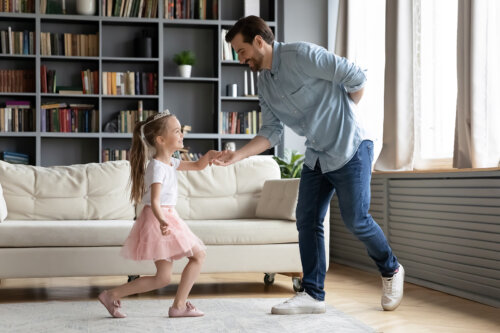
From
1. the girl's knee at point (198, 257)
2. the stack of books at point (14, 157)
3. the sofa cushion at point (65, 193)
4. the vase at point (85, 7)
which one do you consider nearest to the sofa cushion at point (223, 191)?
the sofa cushion at point (65, 193)

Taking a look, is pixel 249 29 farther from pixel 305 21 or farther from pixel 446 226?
pixel 305 21

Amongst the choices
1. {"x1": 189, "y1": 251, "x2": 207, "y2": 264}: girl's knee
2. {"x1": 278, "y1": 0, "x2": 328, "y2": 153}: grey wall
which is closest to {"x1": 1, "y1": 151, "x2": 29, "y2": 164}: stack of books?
{"x1": 278, "y1": 0, "x2": 328, "y2": 153}: grey wall

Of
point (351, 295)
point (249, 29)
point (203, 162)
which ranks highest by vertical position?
point (249, 29)

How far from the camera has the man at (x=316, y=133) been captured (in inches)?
106

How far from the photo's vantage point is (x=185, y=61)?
5.97m

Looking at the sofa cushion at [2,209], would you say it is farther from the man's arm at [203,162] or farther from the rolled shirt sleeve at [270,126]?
the rolled shirt sleeve at [270,126]

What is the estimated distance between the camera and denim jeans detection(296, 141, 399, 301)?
2756mm

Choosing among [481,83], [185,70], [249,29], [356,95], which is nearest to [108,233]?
[249,29]

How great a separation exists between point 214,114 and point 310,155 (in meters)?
3.35

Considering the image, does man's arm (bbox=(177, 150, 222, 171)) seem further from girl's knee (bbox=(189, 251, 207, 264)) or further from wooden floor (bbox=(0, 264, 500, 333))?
wooden floor (bbox=(0, 264, 500, 333))

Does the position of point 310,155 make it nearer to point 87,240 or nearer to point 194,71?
point 87,240

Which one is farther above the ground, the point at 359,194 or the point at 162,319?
the point at 359,194

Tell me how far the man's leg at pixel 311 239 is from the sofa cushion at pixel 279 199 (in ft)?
2.05

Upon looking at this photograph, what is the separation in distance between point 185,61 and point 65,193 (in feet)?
7.78
